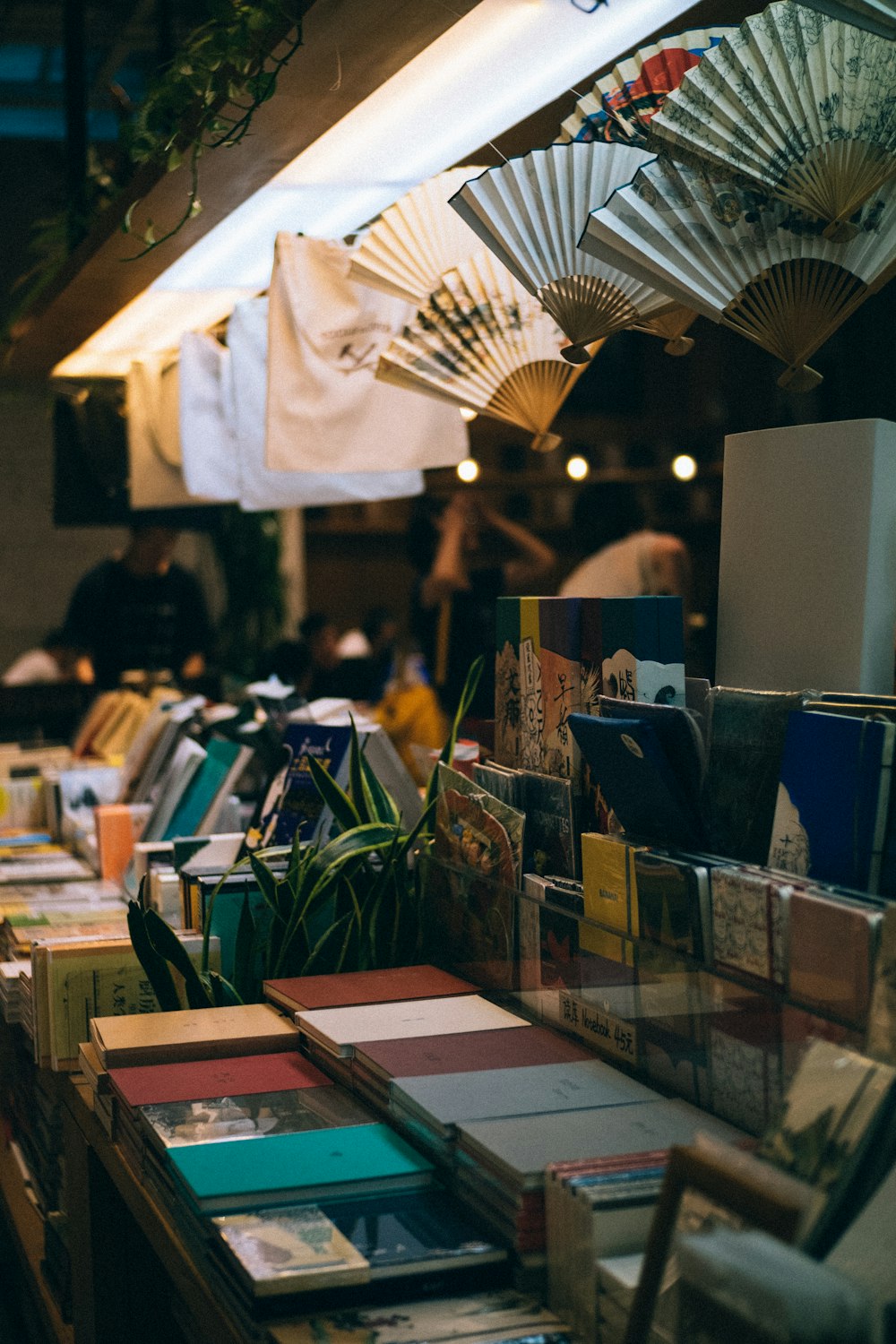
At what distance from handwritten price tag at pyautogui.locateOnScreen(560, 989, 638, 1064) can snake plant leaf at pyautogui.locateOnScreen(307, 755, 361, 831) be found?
75 centimetres

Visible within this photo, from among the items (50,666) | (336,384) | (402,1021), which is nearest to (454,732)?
(402,1021)

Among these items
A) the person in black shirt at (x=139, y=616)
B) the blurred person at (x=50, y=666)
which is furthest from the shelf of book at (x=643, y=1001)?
the blurred person at (x=50, y=666)

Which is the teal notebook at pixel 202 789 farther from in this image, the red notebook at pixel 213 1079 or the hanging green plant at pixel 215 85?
the red notebook at pixel 213 1079

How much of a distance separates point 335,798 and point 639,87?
1278mm

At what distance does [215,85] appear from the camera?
2.43 metres

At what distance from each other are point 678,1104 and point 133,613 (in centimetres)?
496

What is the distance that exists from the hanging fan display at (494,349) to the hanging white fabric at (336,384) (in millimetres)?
492

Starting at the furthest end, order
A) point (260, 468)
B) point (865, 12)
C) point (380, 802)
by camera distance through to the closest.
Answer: point (260, 468), point (380, 802), point (865, 12)

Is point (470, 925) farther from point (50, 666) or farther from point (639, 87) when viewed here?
point (50, 666)

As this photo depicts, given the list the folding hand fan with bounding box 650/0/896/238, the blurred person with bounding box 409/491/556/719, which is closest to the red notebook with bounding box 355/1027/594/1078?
the folding hand fan with bounding box 650/0/896/238

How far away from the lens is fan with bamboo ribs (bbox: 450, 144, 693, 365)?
201 cm

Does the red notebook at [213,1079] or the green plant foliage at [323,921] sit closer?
the red notebook at [213,1079]

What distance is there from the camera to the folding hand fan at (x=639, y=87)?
1.89m

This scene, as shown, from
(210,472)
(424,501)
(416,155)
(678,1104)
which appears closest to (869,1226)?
(678,1104)
